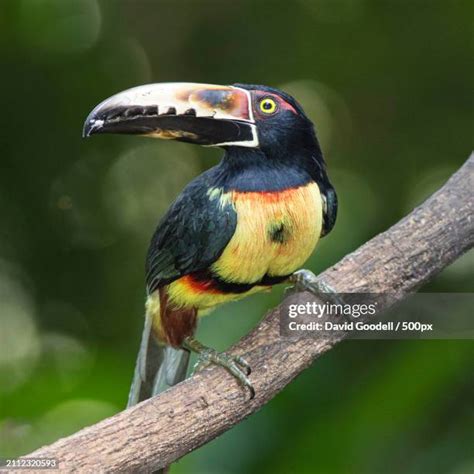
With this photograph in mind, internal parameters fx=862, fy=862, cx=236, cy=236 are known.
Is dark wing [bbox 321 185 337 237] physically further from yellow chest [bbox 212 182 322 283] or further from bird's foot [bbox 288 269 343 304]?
bird's foot [bbox 288 269 343 304]

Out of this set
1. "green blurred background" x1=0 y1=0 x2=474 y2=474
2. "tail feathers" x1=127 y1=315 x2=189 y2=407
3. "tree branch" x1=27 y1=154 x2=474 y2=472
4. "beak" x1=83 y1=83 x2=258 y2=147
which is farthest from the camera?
"green blurred background" x1=0 y1=0 x2=474 y2=474

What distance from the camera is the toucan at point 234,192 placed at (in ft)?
7.64

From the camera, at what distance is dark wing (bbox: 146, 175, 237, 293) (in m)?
2.36

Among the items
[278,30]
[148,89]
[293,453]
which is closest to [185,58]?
[278,30]

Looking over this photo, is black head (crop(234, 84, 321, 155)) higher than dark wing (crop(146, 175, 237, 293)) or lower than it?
higher

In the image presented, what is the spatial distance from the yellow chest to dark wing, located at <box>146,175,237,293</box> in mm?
27

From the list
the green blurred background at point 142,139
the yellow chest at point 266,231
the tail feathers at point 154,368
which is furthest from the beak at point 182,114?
the green blurred background at point 142,139

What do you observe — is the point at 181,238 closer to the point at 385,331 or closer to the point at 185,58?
the point at 385,331

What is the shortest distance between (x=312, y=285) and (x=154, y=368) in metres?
0.59

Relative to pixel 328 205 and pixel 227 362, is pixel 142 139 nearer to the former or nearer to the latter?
pixel 328 205

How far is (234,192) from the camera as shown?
→ 238cm

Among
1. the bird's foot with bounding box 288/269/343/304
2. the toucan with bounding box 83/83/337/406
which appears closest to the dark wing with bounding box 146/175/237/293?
the toucan with bounding box 83/83/337/406

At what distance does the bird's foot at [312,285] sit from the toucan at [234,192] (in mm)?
143

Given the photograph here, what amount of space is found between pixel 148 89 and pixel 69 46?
1655 mm
